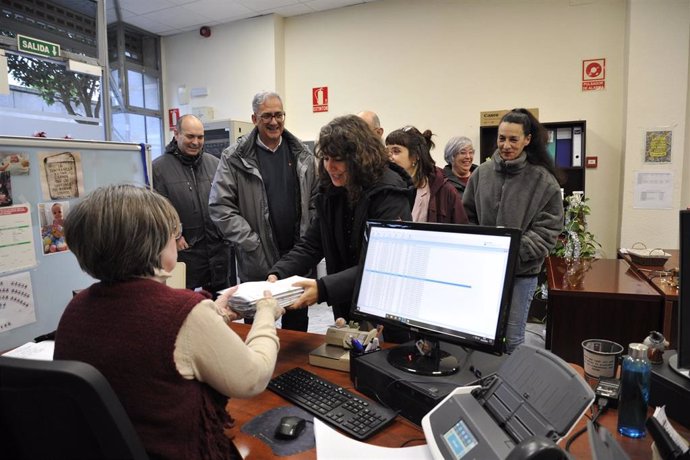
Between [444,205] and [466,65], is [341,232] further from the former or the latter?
Result: [466,65]

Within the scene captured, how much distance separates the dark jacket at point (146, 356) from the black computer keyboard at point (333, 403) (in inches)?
11.7

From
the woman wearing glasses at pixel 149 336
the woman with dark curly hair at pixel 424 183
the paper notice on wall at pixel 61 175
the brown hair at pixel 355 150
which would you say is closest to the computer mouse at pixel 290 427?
the woman wearing glasses at pixel 149 336

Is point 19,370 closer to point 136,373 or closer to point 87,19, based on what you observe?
point 136,373

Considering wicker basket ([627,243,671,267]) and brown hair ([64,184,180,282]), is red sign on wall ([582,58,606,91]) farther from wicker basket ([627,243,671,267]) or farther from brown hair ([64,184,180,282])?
brown hair ([64,184,180,282])

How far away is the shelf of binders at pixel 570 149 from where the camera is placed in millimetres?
4012

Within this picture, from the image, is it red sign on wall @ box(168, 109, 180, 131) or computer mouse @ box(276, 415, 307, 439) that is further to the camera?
red sign on wall @ box(168, 109, 180, 131)

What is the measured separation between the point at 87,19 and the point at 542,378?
2.81 metres

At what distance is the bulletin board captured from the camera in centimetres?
151

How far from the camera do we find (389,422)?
40.6 inches

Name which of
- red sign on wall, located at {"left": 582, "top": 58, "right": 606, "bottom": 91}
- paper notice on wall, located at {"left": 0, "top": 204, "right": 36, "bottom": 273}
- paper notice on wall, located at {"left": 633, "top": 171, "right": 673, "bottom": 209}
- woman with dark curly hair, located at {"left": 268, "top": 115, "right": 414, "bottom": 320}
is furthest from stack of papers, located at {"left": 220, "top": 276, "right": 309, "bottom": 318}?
red sign on wall, located at {"left": 582, "top": 58, "right": 606, "bottom": 91}

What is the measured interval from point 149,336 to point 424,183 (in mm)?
1952

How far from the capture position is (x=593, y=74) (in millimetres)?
4035

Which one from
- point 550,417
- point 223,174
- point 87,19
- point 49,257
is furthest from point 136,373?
point 87,19

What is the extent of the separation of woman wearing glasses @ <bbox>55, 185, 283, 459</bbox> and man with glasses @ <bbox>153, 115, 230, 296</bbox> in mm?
2162
